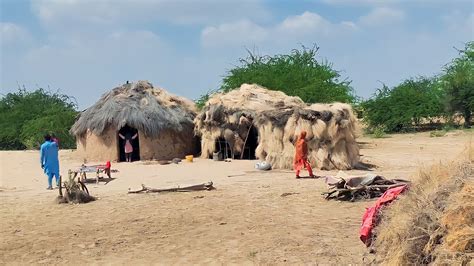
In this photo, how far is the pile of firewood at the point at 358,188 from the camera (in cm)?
1039

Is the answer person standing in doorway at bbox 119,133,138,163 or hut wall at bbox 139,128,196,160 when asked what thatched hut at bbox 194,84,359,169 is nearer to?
hut wall at bbox 139,128,196,160

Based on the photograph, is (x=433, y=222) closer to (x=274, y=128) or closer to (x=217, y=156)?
(x=274, y=128)

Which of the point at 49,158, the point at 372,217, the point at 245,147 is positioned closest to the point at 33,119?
the point at 245,147

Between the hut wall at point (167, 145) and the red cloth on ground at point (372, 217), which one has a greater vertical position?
the hut wall at point (167, 145)

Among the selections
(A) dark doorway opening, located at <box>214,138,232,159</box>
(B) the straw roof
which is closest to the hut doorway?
(B) the straw roof

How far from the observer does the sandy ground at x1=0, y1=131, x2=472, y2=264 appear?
735 cm

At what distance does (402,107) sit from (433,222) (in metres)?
29.5

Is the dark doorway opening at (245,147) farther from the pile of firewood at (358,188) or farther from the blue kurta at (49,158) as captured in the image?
the pile of firewood at (358,188)

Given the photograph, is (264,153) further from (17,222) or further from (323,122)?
(17,222)

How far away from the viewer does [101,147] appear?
2098cm

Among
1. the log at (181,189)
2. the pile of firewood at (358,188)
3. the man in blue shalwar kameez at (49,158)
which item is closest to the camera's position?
the pile of firewood at (358,188)

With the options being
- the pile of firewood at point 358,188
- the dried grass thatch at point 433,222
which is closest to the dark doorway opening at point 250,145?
the pile of firewood at point 358,188

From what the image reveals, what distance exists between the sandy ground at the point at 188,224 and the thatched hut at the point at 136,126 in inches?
229

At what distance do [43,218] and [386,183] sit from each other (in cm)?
582
